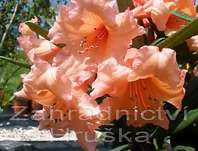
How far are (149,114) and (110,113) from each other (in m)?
0.05

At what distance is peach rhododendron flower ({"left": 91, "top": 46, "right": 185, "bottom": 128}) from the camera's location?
1.93ft

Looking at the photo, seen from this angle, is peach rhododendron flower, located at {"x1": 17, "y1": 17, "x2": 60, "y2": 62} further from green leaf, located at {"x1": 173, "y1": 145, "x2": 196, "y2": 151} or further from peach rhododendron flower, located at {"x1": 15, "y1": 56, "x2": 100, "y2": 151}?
green leaf, located at {"x1": 173, "y1": 145, "x2": 196, "y2": 151}

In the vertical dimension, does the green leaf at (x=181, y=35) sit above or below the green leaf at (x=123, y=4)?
below

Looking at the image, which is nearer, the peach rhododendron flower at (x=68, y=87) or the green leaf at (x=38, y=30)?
the peach rhododendron flower at (x=68, y=87)

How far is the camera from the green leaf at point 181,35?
2.00 ft

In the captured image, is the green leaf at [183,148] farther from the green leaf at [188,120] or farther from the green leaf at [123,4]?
the green leaf at [123,4]

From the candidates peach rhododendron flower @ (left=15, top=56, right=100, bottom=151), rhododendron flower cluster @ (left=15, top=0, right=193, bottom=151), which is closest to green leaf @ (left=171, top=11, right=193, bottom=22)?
rhododendron flower cluster @ (left=15, top=0, right=193, bottom=151)

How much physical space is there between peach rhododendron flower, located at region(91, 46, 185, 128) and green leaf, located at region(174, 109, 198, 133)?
55 millimetres

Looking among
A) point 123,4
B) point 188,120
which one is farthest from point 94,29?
point 188,120

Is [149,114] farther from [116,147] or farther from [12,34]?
[12,34]

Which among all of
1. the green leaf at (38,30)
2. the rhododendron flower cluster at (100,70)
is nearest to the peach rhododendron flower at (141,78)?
the rhododendron flower cluster at (100,70)

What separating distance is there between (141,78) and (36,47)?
0.52 feet

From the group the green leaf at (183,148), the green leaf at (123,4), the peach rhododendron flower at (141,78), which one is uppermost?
Answer: the green leaf at (123,4)

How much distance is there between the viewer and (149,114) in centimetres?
61
